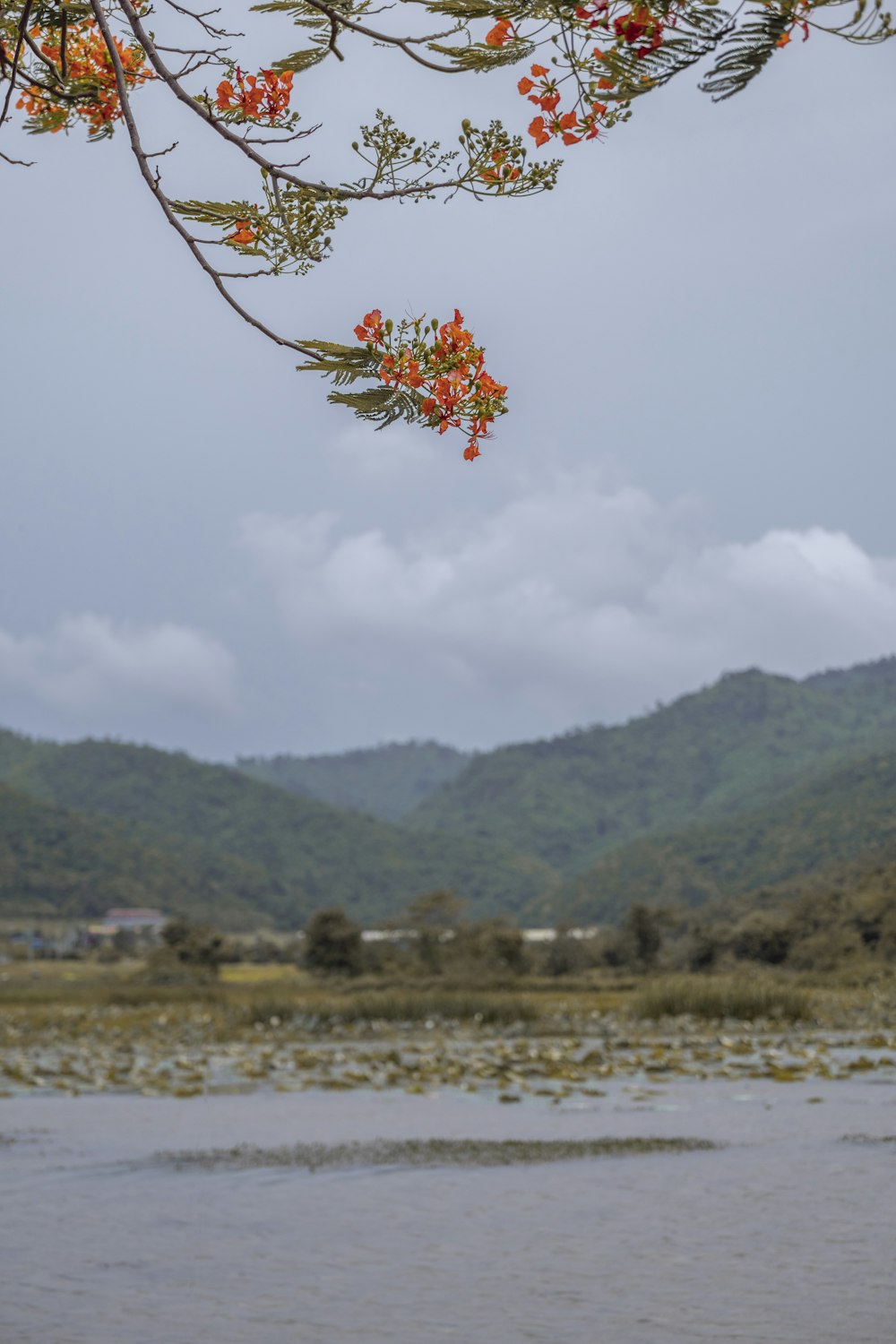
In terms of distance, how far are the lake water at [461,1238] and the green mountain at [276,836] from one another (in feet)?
230

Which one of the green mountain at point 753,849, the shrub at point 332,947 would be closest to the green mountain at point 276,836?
the green mountain at point 753,849

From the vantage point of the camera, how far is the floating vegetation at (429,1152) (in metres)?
8.52

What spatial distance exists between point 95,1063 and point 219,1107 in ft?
13.8

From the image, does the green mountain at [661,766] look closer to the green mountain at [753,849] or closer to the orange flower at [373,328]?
the green mountain at [753,849]

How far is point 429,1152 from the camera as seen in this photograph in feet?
29.2

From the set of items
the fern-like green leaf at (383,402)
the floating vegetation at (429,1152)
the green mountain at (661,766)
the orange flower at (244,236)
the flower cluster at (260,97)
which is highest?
the green mountain at (661,766)

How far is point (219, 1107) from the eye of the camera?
11.4 m

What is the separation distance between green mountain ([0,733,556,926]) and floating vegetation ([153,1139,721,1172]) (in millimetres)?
69619

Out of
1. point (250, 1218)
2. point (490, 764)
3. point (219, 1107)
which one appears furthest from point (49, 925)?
point (490, 764)

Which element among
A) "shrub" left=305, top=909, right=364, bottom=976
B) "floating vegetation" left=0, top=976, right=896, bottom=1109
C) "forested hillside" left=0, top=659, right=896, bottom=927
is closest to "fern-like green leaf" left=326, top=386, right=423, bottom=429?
"floating vegetation" left=0, top=976, right=896, bottom=1109

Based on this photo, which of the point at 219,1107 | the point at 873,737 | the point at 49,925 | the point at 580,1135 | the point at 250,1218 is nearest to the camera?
the point at 250,1218

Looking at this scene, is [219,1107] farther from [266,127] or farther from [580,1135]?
[266,127]

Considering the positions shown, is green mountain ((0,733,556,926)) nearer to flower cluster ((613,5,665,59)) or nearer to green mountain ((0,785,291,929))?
green mountain ((0,785,291,929))

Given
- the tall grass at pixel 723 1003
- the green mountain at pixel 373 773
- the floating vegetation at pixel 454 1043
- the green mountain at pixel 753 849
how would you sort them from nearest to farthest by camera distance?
1. the floating vegetation at pixel 454 1043
2. the tall grass at pixel 723 1003
3. the green mountain at pixel 753 849
4. the green mountain at pixel 373 773
